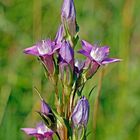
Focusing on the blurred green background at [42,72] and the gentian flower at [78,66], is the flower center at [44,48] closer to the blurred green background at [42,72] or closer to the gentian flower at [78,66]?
the gentian flower at [78,66]

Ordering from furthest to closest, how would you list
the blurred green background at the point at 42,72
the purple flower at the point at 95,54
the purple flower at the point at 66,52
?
1. the blurred green background at the point at 42,72
2. the purple flower at the point at 95,54
3. the purple flower at the point at 66,52

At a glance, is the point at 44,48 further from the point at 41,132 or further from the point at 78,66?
the point at 41,132

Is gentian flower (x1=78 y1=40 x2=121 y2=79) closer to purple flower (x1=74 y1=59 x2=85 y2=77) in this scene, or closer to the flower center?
purple flower (x1=74 y1=59 x2=85 y2=77)

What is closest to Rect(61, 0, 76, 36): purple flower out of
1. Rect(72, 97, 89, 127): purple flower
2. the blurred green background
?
Rect(72, 97, 89, 127): purple flower

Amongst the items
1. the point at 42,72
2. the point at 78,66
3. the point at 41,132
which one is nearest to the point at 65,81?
the point at 78,66

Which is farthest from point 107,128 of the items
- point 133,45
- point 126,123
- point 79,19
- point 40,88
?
point 133,45

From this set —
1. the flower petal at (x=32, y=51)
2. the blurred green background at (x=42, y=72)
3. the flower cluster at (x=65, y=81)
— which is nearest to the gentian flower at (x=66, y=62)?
the flower cluster at (x=65, y=81)

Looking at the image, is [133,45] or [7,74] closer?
[7,74]

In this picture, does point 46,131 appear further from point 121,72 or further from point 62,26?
point 121,72
